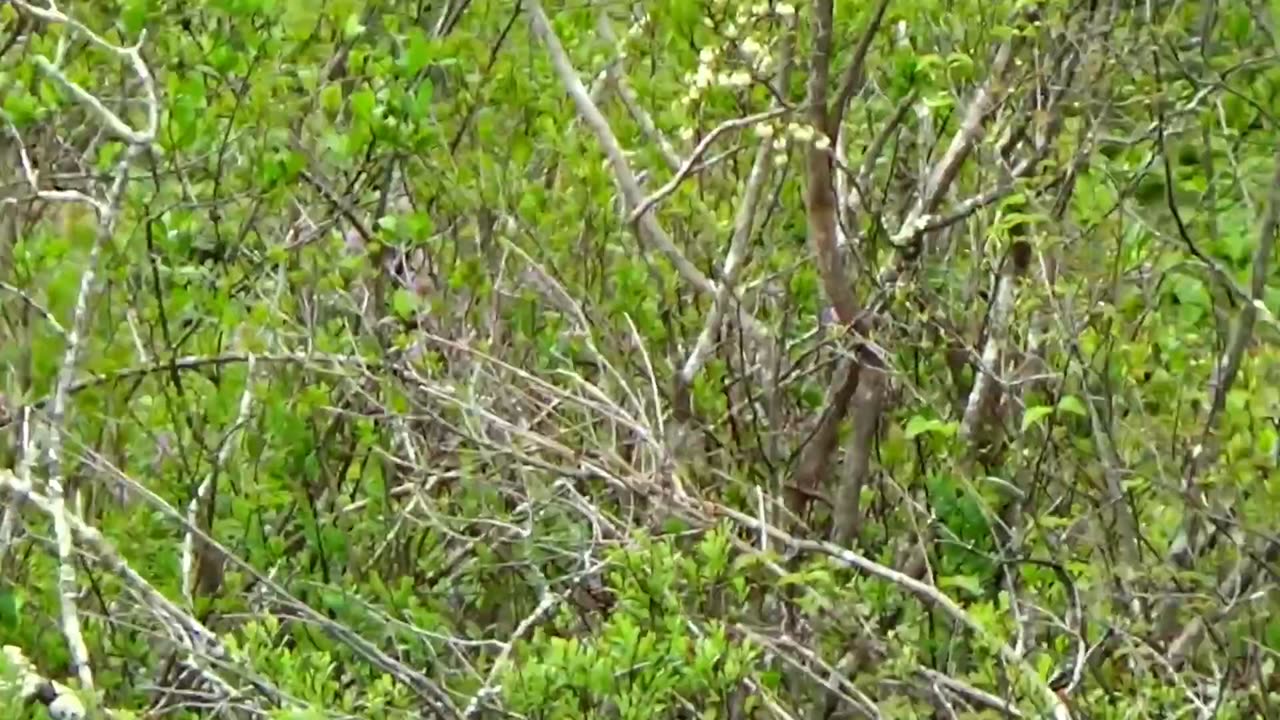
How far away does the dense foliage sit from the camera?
3.47 metres

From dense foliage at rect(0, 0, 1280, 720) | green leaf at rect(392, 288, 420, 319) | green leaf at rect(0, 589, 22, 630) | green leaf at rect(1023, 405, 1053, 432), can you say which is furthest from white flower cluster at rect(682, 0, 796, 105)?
green leaf at rect(0, 589, 22, 630)

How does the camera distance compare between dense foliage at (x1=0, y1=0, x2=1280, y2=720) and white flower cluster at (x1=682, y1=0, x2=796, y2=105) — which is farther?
white flower cluster at (x1=682, y1=0, x2=796, y2=105)

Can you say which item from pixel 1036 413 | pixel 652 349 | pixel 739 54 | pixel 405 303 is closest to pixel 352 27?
pixel 405 303

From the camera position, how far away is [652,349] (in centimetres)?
418

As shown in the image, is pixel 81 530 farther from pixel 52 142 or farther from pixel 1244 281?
pixel 1244 281

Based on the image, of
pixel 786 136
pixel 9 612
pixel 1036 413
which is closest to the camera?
pixel 1036 413

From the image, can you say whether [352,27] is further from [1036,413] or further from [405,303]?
[1036,413]

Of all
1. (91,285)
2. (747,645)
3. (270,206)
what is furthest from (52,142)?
(747,645)

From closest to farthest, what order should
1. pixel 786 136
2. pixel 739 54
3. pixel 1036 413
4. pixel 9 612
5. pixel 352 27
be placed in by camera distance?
pixel 1036 413, pixel 9 612, pixel 786 136, pixel 739 54, pixel 352 27

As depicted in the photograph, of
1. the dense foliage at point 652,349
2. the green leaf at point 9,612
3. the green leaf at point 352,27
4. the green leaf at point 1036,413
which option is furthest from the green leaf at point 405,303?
the green leaf at point 1036,413

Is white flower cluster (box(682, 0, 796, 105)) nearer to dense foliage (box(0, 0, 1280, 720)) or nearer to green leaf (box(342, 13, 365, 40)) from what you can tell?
dense foliage (box(0, 0, 1280, 720))

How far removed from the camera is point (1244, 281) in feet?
12.4

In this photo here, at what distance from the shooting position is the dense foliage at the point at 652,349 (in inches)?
137

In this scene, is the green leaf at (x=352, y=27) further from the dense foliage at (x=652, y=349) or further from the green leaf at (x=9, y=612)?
the green leaf at (x=9, y=612)
